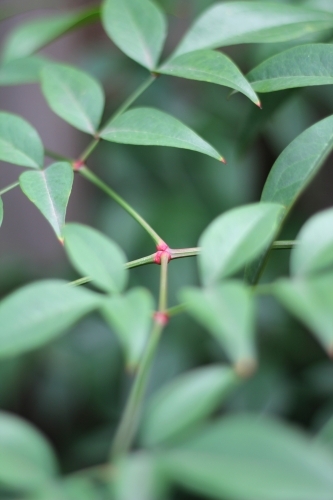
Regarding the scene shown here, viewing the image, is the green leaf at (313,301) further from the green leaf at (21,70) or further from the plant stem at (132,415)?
the green leaf at (21,70)

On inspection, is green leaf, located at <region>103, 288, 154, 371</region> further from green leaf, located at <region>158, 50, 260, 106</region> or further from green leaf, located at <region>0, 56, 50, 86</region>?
green leaf, located at <region>0, 56, 50, 86</region>

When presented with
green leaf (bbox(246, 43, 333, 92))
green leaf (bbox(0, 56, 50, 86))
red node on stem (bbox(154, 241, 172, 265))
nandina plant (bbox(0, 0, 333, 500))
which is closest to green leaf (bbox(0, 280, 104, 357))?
nandina plant (bbox(0, 0, 333, 500))

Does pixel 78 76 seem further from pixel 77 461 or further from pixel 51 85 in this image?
pixel 77 461

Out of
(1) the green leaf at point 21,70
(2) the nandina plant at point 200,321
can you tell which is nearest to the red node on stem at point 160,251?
(2) the nandina plant at point 200,321

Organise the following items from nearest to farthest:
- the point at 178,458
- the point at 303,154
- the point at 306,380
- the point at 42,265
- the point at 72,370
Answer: the point at 178,458 → the point at 303,154 → the point at 306,380 → the point at 72,370 → the point at 42,265

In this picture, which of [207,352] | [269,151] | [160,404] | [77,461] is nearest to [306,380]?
[207,352]

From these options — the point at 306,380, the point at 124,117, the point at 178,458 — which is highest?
the point at 124,117

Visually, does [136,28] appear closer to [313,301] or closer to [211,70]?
[211,70]
